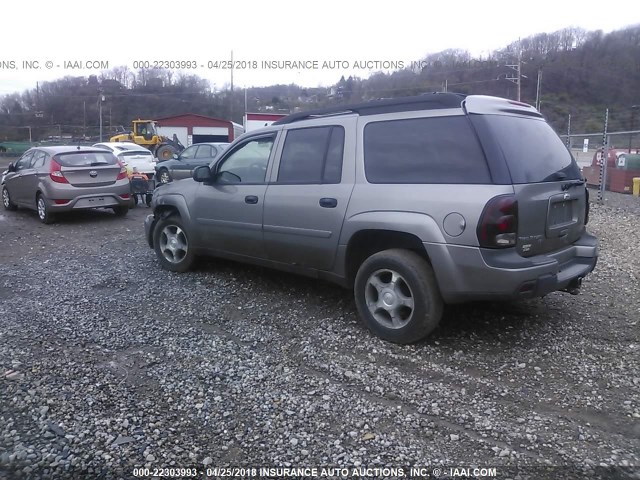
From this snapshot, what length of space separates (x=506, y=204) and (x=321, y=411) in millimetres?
1821

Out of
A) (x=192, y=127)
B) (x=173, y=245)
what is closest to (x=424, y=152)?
(x=173, y=245)

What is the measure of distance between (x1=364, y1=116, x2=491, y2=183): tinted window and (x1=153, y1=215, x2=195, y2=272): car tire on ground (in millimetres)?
2706

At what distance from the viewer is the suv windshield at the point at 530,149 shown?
3.85m

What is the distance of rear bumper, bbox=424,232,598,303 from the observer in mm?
3721

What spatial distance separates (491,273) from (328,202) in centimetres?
153

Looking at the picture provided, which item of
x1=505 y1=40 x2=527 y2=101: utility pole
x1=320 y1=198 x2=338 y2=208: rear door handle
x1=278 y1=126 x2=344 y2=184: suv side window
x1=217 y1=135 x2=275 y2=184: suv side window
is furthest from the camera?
x1=505 y1=40 x2=527 y2=101: utility pole

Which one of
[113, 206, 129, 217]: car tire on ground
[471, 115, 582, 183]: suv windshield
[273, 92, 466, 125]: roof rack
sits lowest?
[113, 206, 129, 217]: car tire on ground

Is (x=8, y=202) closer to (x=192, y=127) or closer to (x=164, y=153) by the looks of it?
(x=164, y=153)

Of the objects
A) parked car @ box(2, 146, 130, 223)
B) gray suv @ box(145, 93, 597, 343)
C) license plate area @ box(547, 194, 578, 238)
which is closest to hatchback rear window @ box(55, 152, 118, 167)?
parked car @ box(2, 146, 130, 223)

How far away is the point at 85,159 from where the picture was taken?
10.5 metres

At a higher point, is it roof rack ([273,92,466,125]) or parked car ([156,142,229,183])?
roof rack ([273,92,466,125])

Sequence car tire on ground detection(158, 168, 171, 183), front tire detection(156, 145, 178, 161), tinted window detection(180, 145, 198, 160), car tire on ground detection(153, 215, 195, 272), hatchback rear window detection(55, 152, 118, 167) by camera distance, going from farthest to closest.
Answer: front tire detection(156, 145, 178, 161), car tire on ground detection(158, 168, 171, 183), tinted window detection(180, 145, 198, 160), hatchback rear window detection(55, 152, 118, 167), car tire on ground detection(153, 215, 195, 272)

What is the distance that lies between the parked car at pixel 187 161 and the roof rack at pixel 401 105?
13.0 m

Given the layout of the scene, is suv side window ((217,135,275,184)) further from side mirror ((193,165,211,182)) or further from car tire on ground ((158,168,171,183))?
car tire on ground ((158,168,171,183))
